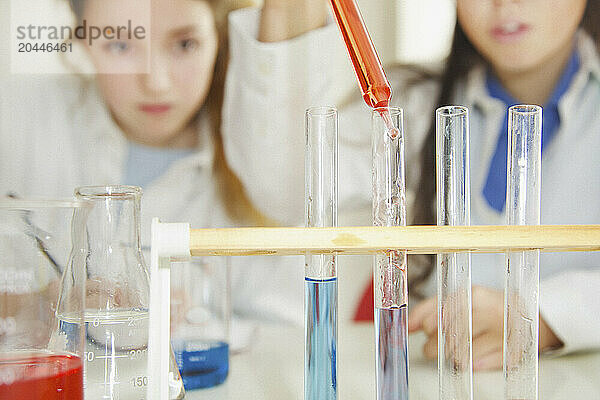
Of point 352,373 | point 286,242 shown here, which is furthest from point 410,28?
point 286,242

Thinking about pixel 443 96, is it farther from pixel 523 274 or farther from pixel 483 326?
pixel 523 274

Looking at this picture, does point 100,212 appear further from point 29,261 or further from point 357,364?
point 357,364

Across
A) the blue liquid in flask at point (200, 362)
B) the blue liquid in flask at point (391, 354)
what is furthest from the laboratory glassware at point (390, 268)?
the blue liquid in flask at point (200, 362)

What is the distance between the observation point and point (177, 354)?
60cm

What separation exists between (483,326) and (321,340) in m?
0.38

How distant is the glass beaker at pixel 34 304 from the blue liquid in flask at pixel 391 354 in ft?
0.58

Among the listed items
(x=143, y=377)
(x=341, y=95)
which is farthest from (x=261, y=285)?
(x=143, y=377)

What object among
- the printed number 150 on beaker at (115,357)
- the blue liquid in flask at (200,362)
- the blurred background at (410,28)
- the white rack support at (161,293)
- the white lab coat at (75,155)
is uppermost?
the blurred background at (410,28)

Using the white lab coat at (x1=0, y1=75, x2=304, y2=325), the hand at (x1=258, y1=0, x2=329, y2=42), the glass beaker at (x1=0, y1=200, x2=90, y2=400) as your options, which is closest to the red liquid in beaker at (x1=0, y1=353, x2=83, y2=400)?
the glass beaker at (x1=0, y1=200, x2=90, y2=400)

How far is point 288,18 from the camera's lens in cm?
78

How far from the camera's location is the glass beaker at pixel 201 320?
1.98 feet

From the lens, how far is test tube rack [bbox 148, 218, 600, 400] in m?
0.36

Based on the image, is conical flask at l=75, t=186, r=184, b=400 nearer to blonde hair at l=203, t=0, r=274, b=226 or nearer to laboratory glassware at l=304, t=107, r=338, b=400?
laboratory glassware at l=304, t=107, r=338, b=400

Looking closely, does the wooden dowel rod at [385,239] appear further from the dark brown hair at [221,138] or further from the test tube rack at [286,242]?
the dark brown hair at [221,138]
